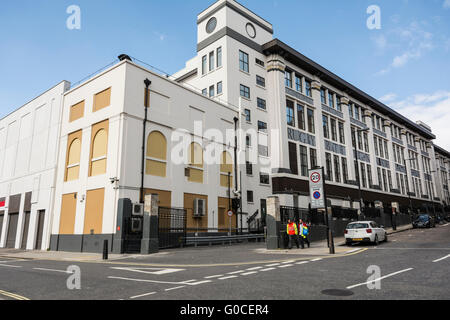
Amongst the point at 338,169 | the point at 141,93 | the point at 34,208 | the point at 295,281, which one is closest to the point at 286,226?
the point at 295,281

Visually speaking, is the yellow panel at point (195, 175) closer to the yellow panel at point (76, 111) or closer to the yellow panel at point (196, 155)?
the yellow panel at point (196, 155)

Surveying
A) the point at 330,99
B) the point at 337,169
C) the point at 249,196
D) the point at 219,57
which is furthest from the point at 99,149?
the point at 330,99

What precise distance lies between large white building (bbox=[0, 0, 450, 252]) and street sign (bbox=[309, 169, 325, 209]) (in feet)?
33.3

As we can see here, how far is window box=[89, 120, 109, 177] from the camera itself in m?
22.1

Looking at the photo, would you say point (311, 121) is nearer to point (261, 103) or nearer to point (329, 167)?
point (329, 167)

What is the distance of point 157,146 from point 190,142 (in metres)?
3.29

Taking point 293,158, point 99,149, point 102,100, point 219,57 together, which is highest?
point 219,57

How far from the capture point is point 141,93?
22922mm

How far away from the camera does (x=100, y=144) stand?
22.8m

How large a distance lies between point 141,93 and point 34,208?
1426cm

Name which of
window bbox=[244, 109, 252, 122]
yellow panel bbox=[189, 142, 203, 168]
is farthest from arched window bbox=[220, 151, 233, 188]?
window bbox=[244, 109, 252, 122]

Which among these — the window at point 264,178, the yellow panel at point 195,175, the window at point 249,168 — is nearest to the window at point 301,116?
the window at point 264,178

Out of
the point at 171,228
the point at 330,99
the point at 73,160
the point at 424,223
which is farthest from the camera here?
the point at 330,99
